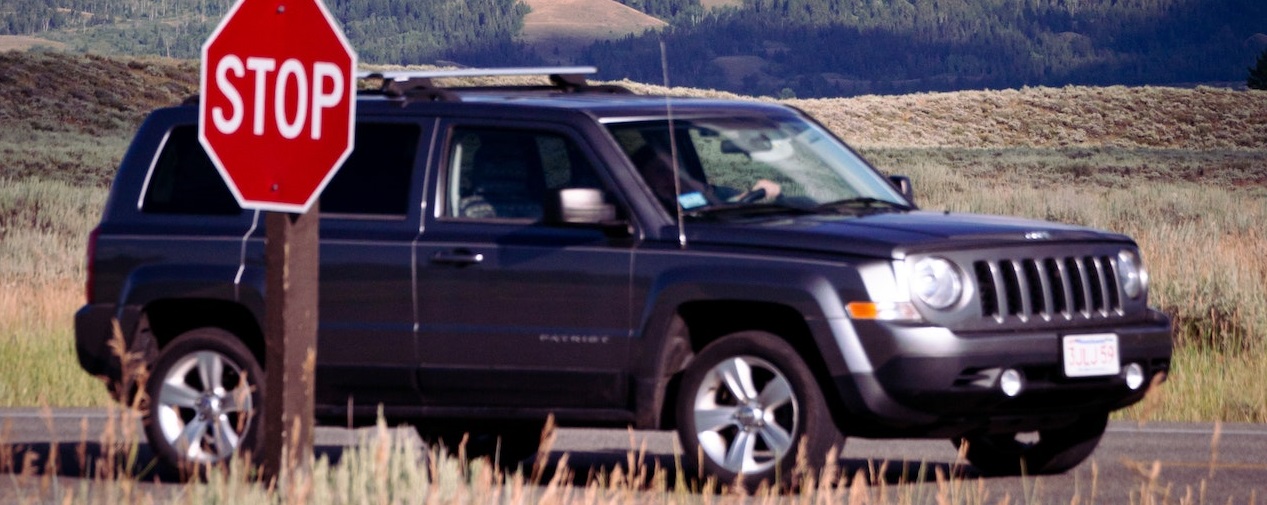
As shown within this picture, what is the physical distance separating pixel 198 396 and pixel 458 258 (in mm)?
1426

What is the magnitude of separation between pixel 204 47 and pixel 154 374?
10.1 ft

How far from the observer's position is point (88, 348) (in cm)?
1025

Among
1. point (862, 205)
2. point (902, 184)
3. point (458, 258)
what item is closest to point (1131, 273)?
point (862, 205)

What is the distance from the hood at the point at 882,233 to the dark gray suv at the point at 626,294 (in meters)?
0.02

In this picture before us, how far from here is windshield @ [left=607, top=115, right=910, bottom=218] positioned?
9453 millimetres

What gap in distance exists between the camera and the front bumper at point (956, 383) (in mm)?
8562

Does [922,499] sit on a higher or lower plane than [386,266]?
lower

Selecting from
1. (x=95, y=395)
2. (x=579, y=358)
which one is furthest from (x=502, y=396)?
(x=95, y=395)

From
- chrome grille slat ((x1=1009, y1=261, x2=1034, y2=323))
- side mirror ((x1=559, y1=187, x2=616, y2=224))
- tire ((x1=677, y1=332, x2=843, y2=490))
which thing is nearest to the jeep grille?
chrome grille slat ((x1=1009, y1=261, x2=1034, y2=323))

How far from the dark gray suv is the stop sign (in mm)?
1905

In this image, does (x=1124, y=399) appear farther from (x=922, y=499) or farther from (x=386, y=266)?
(x=386, y=266)

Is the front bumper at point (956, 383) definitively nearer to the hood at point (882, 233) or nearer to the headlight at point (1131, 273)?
the hood at point (882, 233)

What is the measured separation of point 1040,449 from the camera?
33.0ft

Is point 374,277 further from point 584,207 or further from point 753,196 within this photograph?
point 753,196
